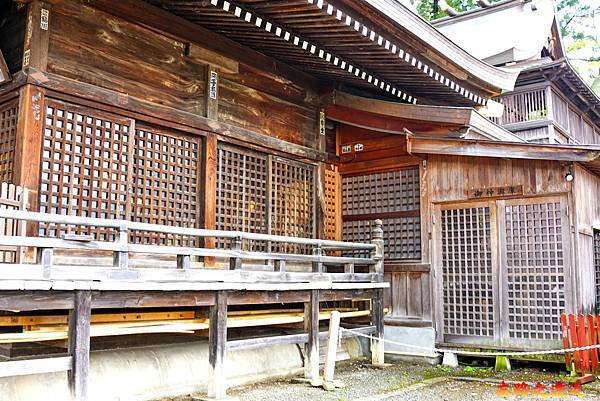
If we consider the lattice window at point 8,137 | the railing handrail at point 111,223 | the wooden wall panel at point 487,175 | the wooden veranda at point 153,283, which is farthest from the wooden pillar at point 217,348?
the wooden wall panel at point 487,175

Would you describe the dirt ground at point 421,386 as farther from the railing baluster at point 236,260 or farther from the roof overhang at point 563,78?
the roof overhang at point 563,78

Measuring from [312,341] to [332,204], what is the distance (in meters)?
3.65

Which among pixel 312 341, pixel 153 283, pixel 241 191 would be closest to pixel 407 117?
pixel 241 191

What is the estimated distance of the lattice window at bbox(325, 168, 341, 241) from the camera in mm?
11148

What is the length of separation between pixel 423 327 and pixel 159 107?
225 inches

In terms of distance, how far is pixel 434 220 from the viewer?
1019 cm

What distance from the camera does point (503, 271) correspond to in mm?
9453

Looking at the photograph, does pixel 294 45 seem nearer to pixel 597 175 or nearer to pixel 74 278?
pixel 74 278

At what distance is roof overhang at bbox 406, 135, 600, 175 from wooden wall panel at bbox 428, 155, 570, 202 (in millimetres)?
297

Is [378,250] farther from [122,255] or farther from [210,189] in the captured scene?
[122,255]

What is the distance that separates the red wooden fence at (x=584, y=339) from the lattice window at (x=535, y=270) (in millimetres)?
501

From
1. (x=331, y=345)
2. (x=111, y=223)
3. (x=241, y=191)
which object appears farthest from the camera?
(x=241, y=191)

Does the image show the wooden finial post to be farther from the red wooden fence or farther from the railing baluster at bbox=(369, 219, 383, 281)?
the red wooden fence

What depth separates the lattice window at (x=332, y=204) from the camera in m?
11.1
